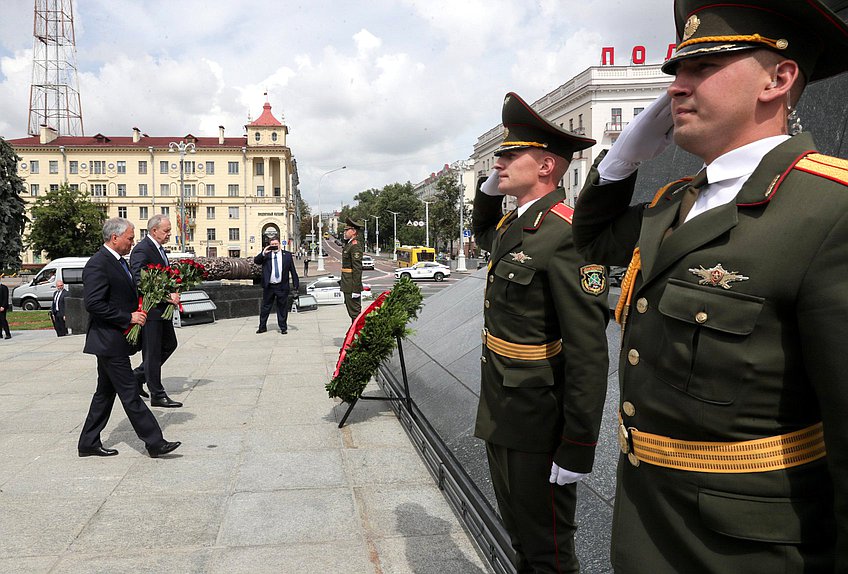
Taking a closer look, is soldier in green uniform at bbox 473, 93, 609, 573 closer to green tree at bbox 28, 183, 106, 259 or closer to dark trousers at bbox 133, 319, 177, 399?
dark trousers at bbox 133, 319, 177, 399

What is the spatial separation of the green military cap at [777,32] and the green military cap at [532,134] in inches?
49.1

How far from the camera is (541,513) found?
2359 mm

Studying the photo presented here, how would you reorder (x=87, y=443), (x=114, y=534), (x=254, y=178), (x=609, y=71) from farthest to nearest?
(x=254, y=178) → (x=609, y=71) → (x=87, y=443) → (x=114, y=534)

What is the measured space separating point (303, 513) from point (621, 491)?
9.39 feet

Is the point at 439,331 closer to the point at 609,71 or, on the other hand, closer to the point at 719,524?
the point at 719,524

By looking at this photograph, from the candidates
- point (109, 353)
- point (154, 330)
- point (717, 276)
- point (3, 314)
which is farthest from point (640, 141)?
point (3, 314)

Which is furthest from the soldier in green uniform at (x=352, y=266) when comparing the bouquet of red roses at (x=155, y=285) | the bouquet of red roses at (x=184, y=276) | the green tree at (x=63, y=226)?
the green tree at (x=63, y=226)

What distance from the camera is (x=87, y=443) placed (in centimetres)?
509

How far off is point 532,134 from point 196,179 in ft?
285

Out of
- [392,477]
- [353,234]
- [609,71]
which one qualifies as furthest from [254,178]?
[392,477]

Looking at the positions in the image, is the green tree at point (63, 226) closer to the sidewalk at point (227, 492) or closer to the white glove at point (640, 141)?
the sidewalk at point (227, 492)

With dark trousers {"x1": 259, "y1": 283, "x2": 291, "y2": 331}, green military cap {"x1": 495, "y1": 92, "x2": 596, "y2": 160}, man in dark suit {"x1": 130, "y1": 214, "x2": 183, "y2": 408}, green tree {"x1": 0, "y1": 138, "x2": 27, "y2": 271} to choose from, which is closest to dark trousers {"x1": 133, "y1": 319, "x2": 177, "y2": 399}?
man in dark suit {"x1": 130, "y1": 214, "x2": 183, "y2": 408}

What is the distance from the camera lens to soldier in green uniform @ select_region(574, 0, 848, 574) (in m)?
1.19

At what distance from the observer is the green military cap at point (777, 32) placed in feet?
4.17
